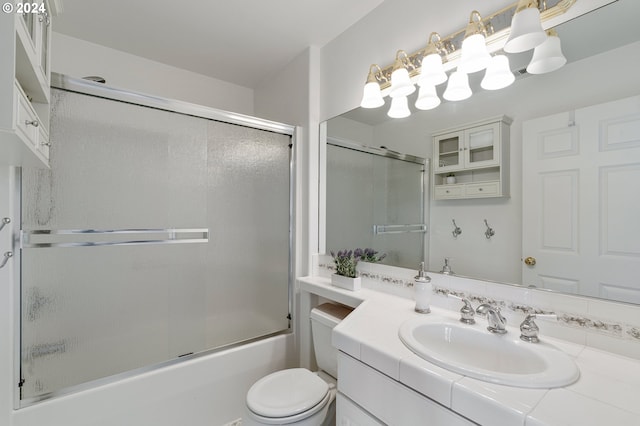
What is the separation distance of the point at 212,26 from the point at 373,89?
1.18m

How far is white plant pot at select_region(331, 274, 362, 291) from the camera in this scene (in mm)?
1633

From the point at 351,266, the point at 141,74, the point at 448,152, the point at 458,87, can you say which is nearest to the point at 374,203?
the point at 351,266

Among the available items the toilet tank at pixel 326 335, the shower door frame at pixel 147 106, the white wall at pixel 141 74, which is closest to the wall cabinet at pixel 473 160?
the toilet tank at pixel 326 335

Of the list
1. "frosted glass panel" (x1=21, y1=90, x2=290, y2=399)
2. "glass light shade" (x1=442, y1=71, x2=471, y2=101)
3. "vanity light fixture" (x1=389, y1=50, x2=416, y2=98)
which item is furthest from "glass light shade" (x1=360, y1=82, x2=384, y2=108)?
"frosted glass panel" (x1=21, y1=90, x2=290, y2=399)

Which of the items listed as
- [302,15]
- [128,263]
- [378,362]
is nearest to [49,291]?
[128,263]

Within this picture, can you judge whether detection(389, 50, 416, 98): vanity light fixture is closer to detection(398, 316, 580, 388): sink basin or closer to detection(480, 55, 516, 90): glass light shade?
detection(480, 55, 516, 90): glass light shade

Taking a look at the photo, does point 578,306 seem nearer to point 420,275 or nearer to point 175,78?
point 420,275

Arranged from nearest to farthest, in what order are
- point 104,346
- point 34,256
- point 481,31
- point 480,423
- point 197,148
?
point 480,423 < point 481,31 < point 34,256 < point 104,346 < point 197,148

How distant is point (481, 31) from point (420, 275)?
1067mm

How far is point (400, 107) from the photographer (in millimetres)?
1523

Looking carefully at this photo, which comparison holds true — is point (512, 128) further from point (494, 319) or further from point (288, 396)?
point (288, 396)

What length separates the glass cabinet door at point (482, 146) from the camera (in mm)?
1195

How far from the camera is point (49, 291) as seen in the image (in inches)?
51.4

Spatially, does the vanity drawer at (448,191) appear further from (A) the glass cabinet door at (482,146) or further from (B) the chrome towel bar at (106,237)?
(B) the chrome towel bar at (106,237)
